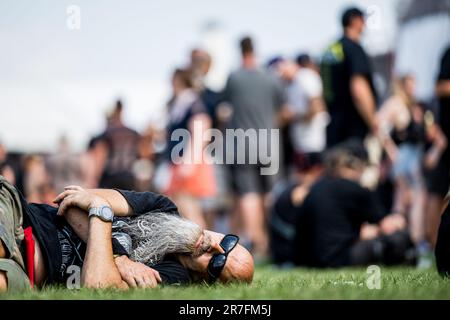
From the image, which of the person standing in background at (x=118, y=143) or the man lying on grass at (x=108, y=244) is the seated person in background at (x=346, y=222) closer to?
the man lying on grass at (x=108, y=244)

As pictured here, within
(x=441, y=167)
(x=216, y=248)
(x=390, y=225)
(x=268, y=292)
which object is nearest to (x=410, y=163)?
(x=441, y=167)

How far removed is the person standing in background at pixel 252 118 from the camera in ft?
34.0

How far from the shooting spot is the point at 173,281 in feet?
15.1

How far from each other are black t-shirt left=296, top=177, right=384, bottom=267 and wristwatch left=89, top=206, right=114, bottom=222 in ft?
12.4

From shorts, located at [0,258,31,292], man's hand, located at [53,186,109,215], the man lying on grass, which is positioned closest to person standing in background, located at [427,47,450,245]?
the man lying on grass

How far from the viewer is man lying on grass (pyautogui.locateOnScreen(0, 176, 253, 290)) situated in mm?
4383

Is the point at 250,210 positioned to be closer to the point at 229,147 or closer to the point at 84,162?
the point at 229,147

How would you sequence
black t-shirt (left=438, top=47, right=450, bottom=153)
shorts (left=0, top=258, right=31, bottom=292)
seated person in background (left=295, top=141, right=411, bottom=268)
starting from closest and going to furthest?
shorts (left=0, top=258, right=31, bottom=292)
seated person in background (left=295, top=141, right=411, bottom=268)
black t-shirt (left=438, top=47, right=450, bottom=153)

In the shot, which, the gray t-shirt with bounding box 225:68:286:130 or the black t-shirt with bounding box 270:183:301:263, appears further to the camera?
the gray t-shirt with bounding box 225:68:286:130

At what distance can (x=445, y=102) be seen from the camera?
8719mm

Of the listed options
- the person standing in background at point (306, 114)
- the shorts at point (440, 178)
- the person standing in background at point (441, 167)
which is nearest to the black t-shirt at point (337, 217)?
the person standing in background at point (441, 167)

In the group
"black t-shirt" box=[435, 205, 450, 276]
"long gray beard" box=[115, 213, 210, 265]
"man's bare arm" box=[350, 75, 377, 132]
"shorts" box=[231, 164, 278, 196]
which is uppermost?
"man's bare arm" box=[350, 75, 377, 132]

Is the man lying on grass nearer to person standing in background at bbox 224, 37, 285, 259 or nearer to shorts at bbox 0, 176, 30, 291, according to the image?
shorts at bbox 0, 176, 30, 291

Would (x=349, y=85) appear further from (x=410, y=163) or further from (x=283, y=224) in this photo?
(x=410, y=163)
